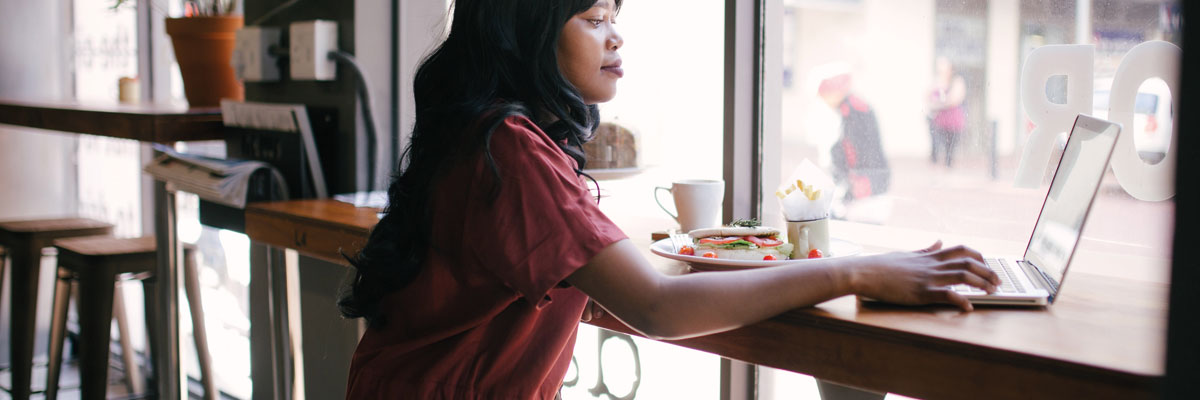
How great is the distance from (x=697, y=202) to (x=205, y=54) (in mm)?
1974

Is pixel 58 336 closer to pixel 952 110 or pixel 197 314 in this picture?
pixel 197 314

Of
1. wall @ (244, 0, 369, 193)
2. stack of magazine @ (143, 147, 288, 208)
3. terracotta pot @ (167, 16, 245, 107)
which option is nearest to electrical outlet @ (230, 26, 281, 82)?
wall @ (244, 0, 369, 193)

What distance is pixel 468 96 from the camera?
44.8 inches

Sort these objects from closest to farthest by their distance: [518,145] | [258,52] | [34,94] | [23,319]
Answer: [518,145], [258,52], [23,319], [34,94]

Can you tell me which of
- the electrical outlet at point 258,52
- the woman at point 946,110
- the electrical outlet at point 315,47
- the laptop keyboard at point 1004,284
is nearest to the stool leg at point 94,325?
the electrical outlet at point 258,52

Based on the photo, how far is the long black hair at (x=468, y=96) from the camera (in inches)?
44.1

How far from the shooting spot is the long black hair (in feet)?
3.67

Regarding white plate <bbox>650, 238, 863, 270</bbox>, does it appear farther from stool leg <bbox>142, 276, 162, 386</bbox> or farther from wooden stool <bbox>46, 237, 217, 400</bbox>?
stool leg <bbox>142, 276, 162, 386</bbox>

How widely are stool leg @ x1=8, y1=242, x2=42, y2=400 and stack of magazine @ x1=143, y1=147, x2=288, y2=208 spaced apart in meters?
0.99

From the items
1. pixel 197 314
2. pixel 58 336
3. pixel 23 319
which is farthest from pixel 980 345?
pixel 23 319

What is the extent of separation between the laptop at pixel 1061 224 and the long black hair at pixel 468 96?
56 cm

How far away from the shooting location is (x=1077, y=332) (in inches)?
38.0

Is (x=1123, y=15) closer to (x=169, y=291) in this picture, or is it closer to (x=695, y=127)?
(x=695, y=127)

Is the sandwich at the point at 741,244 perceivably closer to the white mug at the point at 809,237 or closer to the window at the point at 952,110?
the white mug at the point at 809,237
